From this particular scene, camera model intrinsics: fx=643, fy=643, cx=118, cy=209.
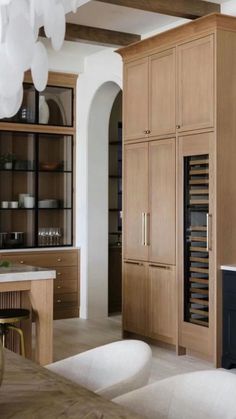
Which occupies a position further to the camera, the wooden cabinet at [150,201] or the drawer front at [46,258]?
the drawer front at [46,258]

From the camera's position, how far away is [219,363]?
16.9 feet

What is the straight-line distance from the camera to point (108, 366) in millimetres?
2494

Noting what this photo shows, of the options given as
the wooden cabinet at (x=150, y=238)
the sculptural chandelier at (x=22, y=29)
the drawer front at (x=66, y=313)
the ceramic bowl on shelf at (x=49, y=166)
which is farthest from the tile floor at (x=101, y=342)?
the sculptural chandelier at (x=22, y=29)

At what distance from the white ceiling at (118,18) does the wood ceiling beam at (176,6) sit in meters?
0.10

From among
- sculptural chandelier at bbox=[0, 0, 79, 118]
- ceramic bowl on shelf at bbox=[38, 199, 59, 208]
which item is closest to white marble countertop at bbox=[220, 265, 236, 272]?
ceramic bowl on shelf at bbox=[38, 199, 59, 208]

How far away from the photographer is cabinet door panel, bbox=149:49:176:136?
18.7 feet

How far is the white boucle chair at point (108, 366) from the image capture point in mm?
2396

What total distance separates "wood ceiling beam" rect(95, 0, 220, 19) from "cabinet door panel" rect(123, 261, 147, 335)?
2.29 m

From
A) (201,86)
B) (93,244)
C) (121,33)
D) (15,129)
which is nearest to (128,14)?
(121,33)

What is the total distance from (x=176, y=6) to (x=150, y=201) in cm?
174

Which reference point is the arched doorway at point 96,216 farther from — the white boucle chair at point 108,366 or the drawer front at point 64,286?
the white boucle chair at point 108,366

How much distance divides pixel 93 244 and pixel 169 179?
2.13 meters

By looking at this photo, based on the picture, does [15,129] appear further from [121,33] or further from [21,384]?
[21,384]

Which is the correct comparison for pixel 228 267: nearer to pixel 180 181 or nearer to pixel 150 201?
pixel 180 181
